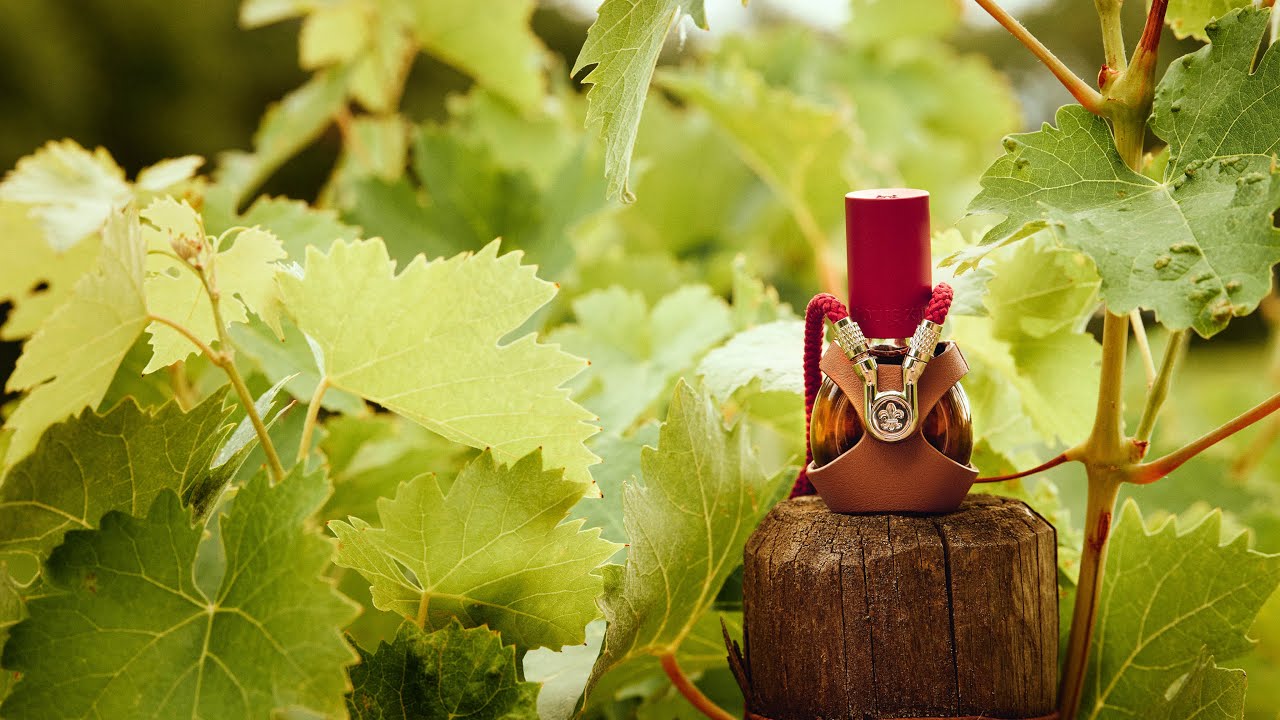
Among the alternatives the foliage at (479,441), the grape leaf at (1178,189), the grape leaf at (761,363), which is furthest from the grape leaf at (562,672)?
the grape leaf at (1178,189)

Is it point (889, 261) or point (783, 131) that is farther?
point (783, 131)

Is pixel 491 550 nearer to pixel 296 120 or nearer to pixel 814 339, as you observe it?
pixel 814 339

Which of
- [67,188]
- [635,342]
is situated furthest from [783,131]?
[67,188]

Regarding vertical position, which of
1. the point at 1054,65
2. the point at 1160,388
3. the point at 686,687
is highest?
the point at 1054,65

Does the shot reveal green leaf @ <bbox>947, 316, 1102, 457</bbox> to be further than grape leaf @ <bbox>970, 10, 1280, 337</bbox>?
Yes

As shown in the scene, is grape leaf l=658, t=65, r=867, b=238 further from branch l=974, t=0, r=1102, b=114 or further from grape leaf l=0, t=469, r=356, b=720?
grape leaf l=0, t=469, r=356, b=720

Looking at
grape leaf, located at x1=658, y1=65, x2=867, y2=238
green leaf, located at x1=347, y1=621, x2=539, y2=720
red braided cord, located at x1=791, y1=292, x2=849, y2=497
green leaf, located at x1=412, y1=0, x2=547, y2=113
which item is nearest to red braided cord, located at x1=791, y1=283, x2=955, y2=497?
red braided cord, located at x1=791, y1=292, x2=849, y2=497

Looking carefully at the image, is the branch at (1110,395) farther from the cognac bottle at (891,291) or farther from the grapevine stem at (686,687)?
the grapevine stem at (686,687)
